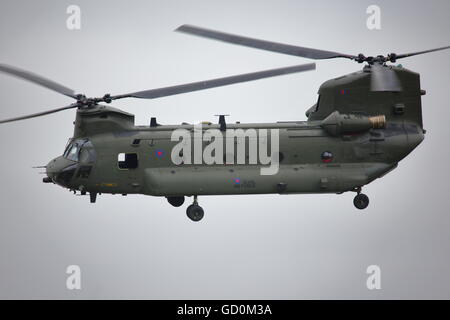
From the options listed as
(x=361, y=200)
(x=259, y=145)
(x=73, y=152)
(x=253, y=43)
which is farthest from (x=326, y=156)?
(x=73, y=152)

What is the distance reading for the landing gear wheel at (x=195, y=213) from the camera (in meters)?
22.0

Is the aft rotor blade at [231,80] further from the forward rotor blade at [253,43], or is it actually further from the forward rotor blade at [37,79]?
the forward rotor blade at [37,79]

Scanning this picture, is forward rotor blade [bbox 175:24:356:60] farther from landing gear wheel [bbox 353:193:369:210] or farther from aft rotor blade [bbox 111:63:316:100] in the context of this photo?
landing gear wheel [bbox 353:193:369:210]

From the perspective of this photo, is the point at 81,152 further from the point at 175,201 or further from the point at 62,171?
the point at 175,201

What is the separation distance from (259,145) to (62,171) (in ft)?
20.2

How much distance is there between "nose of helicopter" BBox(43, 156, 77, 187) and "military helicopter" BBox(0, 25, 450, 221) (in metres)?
0.03

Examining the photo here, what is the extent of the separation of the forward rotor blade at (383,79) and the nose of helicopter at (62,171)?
976 centimetres

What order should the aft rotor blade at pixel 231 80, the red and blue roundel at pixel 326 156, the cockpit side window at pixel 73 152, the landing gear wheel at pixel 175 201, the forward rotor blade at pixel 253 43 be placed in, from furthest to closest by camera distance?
the landing gear wheel at pixel 175 201 < the red and blue roundel at pixel 326 156 < the cockpit side window at pixel 73 152 < the forward rotor blade at pixel 253 43 < the aft rotor blade at pixel 231 80

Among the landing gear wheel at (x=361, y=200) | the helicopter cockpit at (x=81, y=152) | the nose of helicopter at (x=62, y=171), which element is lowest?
the landing gear wheel at (x=361, y=200)

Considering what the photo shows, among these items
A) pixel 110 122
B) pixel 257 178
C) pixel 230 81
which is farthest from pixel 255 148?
pixel 110 122

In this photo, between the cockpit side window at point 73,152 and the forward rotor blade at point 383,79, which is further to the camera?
the forward rotor blade at point 383,79

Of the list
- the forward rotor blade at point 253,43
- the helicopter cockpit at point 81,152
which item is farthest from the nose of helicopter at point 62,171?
the forward rotor blade at point 253,43

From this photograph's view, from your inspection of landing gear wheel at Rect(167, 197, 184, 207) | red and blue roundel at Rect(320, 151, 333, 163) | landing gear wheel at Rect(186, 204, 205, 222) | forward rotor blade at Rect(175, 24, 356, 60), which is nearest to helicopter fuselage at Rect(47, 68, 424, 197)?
red and blue roundel at Rect(320, 151, 333, 163)

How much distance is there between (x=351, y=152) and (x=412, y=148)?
2.03 m
